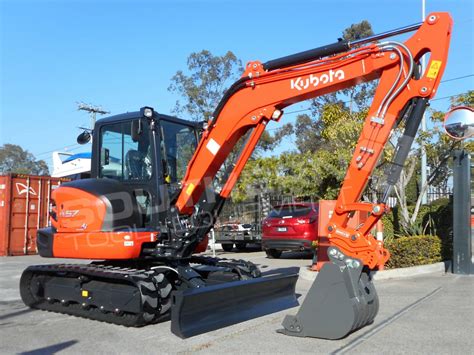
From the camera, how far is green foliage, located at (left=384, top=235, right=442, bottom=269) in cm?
1119

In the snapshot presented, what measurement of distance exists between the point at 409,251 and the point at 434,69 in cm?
675

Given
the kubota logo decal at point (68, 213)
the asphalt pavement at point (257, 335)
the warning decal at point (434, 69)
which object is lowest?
the asphalt pavement at point (257, 335)

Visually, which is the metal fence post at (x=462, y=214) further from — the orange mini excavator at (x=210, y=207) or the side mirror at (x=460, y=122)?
the orange mini excavator at (x=210, y=207)

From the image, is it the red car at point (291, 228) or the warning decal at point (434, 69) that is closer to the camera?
the warning decal at point (434, 69)

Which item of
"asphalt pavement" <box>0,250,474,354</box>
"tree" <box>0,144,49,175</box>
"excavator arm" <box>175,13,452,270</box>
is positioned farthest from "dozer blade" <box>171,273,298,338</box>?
"tree" <box>0,144,49,175</box>

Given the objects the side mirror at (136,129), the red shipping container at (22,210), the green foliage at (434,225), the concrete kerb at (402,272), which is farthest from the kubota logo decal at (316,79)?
the red shipping container at (22,210)

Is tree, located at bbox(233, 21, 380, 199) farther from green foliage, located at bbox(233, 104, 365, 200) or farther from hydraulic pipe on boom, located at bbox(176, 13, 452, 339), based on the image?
hydraulic pipe on boom, located at bbox(176, 13, 452, 339)

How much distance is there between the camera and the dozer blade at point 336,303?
5395mm

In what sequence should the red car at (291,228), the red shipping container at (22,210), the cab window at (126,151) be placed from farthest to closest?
the red shipping container at (22,210)
the red car at (291,228)
the cab window at (126,151)

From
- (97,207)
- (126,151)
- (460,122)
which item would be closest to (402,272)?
(460,122)

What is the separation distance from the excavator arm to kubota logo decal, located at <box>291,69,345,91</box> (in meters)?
0.01

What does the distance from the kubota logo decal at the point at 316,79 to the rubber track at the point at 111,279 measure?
314cm

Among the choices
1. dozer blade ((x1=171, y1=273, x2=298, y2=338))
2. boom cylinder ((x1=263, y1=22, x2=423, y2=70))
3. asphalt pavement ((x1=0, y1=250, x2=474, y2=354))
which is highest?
boom cylinder ((x1=263, y1=22, x2=423, y2=70))

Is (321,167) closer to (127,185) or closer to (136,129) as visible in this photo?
(127,185)
